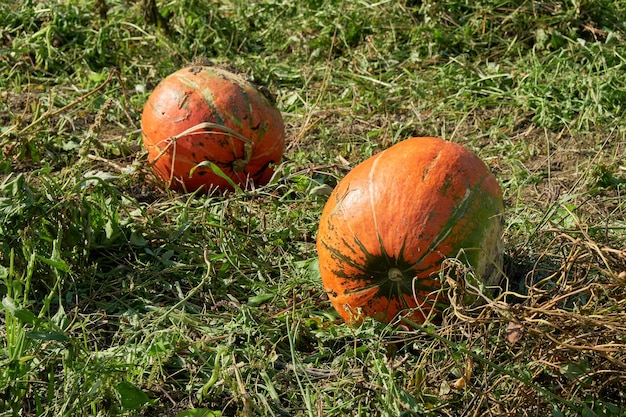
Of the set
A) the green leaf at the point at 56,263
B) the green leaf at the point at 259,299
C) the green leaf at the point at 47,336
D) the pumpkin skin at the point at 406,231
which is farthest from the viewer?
the green leaf at the point at 259,299

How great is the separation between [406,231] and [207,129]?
155 cm

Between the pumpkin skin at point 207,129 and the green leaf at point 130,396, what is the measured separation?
1.67m

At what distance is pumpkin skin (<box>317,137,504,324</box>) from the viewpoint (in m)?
3.13

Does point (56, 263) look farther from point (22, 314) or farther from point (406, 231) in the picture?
point (406, 231)

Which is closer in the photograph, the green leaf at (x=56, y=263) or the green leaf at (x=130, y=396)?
the green leaf at (x=130, y=396)

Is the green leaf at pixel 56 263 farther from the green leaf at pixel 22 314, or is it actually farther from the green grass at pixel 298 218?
the green leaf at pixel 22 314

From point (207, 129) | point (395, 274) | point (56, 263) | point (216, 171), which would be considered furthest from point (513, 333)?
point (207, 129)

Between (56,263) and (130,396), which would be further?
(56,263)

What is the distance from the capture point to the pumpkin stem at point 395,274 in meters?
3.17

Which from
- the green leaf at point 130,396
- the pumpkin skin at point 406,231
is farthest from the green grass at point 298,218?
the pumpkin skin at point 406,231

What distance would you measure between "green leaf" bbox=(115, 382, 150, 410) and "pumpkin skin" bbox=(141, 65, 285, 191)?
5.49 feet

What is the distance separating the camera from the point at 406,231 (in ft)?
10.2

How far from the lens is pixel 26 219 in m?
3.62

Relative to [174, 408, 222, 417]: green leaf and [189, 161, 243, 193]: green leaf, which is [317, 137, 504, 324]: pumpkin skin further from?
[189, 161, 243, 193]: green leaf
